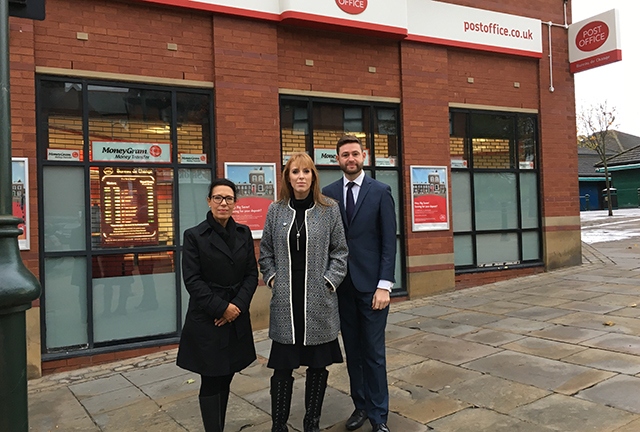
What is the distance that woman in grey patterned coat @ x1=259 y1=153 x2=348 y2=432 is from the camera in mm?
3422

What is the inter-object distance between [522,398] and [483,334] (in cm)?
201

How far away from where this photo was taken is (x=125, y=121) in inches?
258

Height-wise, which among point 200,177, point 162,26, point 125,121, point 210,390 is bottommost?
point 210,390

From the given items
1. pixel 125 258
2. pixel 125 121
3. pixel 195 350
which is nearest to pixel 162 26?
pixel 125 121

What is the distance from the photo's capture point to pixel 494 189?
31.7ft

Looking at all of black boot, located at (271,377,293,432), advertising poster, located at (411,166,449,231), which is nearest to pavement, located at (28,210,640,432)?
black boot, located at (271,377,293,432)

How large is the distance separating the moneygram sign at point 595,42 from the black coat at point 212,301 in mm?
9022

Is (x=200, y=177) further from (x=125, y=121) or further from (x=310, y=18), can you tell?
(x=310, y=18)

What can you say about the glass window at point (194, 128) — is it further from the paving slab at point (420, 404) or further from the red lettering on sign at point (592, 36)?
the red lettering on sign at point (592, 36)

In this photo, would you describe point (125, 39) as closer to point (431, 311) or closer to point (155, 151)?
point (155, 151)

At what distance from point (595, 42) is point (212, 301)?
31.4 ft

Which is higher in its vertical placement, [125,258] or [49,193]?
[49,193]

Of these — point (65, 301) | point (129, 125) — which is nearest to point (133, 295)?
point (65, 301)

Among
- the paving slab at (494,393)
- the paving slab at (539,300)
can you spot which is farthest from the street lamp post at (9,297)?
the paving slab at (539,300)
